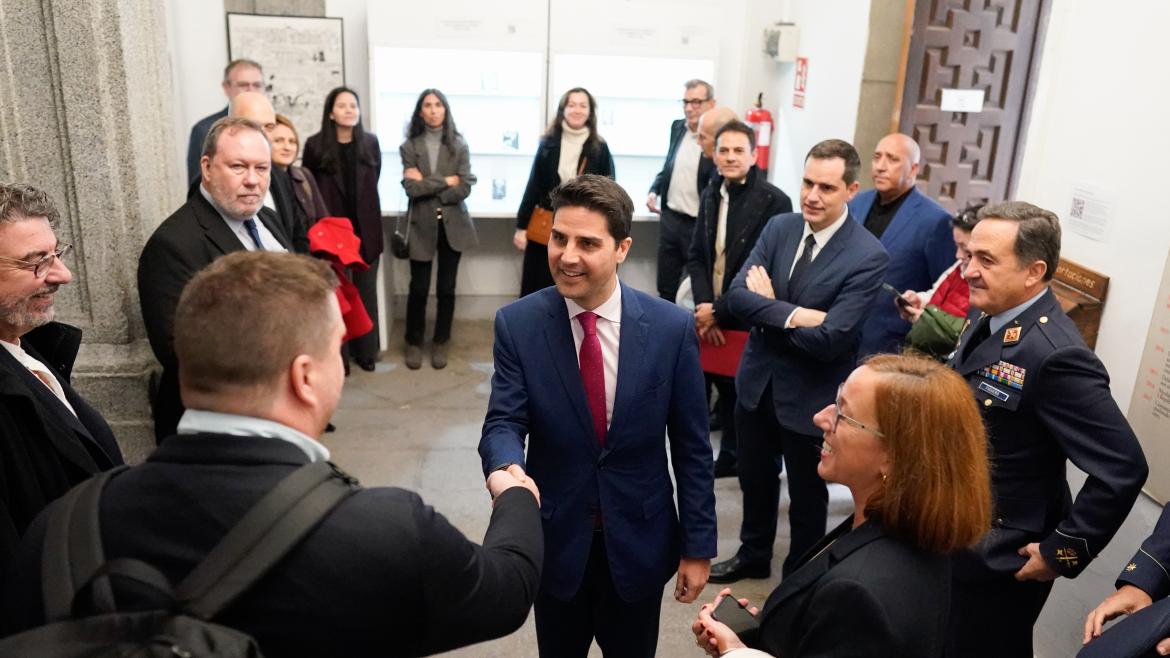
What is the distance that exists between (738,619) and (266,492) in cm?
114

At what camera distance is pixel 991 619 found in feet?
8.32

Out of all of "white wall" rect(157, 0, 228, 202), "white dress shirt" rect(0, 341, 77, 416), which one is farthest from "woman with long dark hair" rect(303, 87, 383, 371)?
"white dress shirt" rect(0, 341, 77, 416)

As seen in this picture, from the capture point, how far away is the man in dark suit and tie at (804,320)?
3.22 m

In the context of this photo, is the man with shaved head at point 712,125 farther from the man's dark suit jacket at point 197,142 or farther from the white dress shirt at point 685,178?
the man's dark suit jacket at point 197,142

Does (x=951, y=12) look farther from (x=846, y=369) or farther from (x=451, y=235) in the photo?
(x=451, y=235)

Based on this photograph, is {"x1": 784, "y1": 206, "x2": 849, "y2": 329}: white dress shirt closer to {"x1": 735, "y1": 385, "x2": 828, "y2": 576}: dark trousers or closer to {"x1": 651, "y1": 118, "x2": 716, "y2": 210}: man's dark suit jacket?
{"x1": 735, "y1": 385, "x2": 828, "y2": 576}: dark trousers

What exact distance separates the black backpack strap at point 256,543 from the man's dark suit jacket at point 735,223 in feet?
10.7

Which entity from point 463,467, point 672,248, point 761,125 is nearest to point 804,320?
point 463,467

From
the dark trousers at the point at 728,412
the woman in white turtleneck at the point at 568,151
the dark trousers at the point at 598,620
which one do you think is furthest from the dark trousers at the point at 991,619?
the woman in white turtleneck at the point at 568,151

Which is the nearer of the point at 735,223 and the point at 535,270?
the point at 735,223

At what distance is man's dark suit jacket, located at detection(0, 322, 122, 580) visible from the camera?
1810mm

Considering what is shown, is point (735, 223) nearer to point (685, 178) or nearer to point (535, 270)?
point (685, 178)

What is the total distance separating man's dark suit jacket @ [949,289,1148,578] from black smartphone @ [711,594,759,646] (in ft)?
2.86

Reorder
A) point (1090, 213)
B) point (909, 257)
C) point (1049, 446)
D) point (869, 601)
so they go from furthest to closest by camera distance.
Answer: point (909, 257) → point (1090, 213) → point (1049, 446) → point (869, 601)
